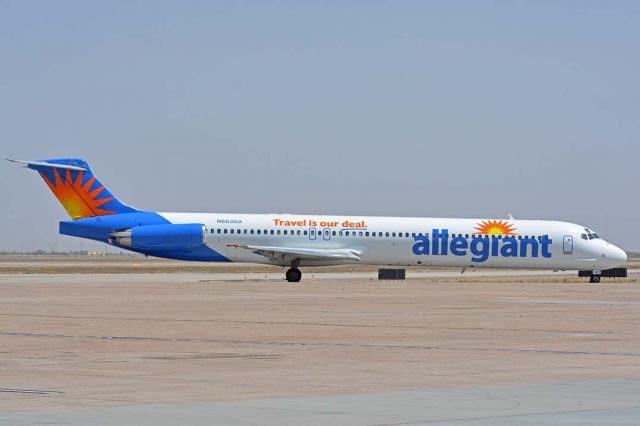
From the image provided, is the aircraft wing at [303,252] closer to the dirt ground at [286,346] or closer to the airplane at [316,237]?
the airplane at [316,237]

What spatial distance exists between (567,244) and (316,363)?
54.6 meters

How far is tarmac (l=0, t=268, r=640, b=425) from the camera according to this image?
15.4 m

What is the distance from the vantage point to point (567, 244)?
245 feet

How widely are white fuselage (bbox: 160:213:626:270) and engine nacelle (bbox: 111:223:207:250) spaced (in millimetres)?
467

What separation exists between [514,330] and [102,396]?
15.5 metres

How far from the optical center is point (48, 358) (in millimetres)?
22297

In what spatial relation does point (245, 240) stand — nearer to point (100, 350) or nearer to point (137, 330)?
point (137, 330)

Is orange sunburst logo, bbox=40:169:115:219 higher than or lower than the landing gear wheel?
higher

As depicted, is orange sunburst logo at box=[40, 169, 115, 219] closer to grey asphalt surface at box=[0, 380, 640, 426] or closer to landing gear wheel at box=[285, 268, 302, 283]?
landing gear wheel at box=[285, 268, 302, 283]

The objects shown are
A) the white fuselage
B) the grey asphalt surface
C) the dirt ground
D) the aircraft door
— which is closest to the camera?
the grey asphalt surface

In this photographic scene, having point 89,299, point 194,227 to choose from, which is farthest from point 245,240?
point 89,299

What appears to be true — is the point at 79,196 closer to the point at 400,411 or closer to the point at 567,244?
the point at 567,244

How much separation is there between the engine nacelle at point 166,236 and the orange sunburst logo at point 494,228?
15.4 m

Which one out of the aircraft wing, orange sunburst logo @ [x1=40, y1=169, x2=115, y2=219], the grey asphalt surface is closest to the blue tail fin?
orange sunburst logo @ [x1=40, y1=169, x2=115, y2=219]
